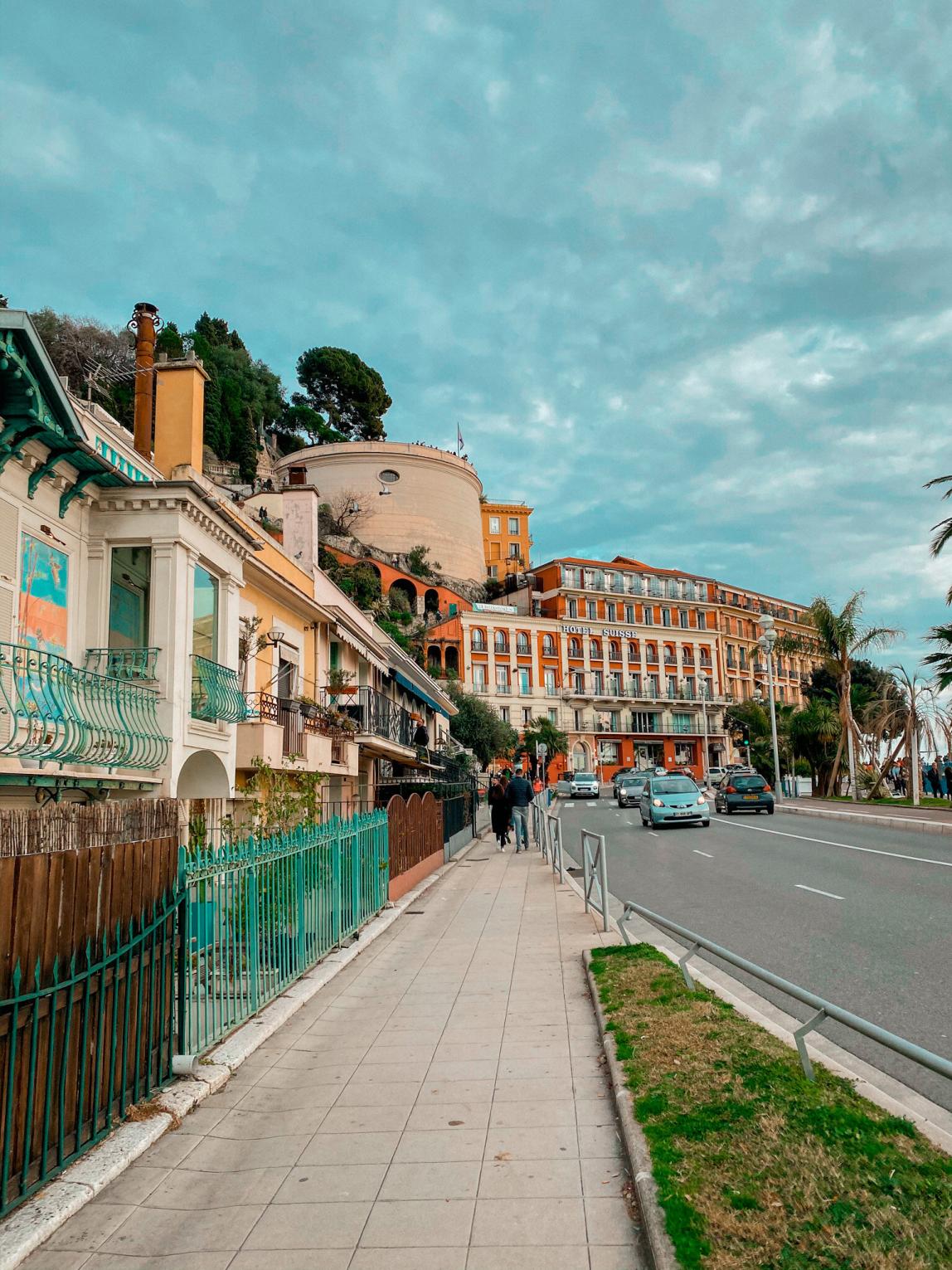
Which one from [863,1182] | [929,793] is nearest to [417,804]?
[863,1182]

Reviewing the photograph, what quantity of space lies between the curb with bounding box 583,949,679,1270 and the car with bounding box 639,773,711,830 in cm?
2324

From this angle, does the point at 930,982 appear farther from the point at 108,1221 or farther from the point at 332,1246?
the point at 108,1221

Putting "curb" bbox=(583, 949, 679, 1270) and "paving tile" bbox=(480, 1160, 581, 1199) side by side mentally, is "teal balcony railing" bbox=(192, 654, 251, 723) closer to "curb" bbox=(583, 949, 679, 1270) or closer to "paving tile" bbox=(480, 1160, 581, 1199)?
"curb" bbox=(583, 949, 679, 1270)

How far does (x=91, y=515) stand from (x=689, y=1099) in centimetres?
946

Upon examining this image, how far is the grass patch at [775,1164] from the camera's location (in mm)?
3496

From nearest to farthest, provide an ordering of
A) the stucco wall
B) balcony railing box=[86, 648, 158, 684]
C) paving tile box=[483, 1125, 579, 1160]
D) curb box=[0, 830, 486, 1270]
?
curb box=[0, 830, 486, 1270] → paving tile box=[483, 1125, 579, 1160] → balcony railing box=[86, 648, 158, 684] → the stucco wall

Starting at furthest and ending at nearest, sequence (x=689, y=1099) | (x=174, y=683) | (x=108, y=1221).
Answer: (x=174, y=683)
(x=689, y=1099)
(x=108, y=1221)

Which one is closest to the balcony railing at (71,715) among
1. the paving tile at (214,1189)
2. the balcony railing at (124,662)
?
the balcony railing at (124,662)

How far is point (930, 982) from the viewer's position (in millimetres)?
8273

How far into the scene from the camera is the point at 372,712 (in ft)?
84.6

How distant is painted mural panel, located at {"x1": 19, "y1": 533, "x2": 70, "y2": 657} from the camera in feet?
33.5

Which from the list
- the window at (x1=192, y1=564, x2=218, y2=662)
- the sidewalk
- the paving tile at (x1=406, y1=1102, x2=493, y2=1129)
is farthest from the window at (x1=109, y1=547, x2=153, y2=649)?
the paving tile at (x1=406, y1=1102, x2=493, y2=1129)

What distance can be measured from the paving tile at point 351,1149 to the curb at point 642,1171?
1.24 metres

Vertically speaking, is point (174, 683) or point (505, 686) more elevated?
point (505, 686)
